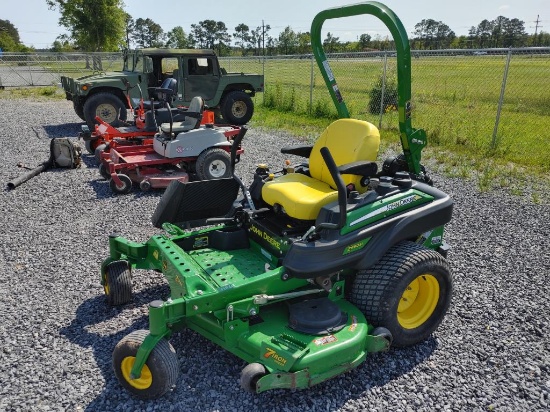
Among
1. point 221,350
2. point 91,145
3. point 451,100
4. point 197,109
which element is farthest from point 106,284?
point 451,100

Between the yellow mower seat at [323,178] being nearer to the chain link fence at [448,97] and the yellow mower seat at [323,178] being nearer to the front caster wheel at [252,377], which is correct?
the front caster wheel at [252,377]

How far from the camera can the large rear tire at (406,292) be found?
311cm

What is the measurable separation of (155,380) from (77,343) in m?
0.94

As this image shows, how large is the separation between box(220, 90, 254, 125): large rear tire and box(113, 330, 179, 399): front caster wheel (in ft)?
31.9

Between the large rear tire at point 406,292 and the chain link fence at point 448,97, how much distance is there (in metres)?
5.84

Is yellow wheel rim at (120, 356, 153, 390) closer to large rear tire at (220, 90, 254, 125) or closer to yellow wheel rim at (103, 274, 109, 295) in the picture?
yellow wheel rim at (103, 274, 109, 295)

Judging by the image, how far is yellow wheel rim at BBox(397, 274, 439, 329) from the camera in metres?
3.35

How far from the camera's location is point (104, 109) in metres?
11.0

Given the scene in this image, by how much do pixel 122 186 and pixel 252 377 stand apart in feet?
15.2

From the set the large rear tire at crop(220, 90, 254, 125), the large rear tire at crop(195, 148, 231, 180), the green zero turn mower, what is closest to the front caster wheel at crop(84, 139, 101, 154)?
the large rear tire at crop(195, 148, 231, 180)

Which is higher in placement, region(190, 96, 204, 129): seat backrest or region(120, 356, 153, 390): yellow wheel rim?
region(190, 96, 204, 129): seat backrest

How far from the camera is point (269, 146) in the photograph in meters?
9.88

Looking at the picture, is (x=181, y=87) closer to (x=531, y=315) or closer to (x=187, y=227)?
(x=187, y=227)

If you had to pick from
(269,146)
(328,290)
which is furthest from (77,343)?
(269,146)
